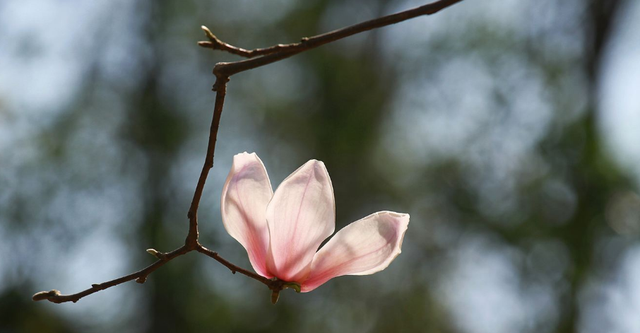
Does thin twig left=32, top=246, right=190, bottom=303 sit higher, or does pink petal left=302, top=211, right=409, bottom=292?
pink petal left=302, top=211, right=409, bottom=292

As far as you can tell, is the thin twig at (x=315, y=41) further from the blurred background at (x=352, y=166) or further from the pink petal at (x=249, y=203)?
the blurred background at (x=352, y=166)

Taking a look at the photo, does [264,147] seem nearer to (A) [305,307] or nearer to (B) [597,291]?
(A) [305,307]

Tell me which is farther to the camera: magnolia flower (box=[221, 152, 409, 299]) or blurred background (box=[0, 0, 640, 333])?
blurred background (box=[0, 0, 640, 333])

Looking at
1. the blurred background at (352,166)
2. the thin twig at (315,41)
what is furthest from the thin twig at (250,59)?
the blurred background at (352,166)

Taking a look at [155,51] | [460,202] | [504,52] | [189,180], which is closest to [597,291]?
[460,202]

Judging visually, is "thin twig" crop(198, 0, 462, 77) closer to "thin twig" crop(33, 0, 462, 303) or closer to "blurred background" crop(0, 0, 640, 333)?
"thin twig" crop(33, 0, 462, 303)

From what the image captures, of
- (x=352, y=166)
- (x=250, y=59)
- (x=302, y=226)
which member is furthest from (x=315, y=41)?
(x=352, y=166)

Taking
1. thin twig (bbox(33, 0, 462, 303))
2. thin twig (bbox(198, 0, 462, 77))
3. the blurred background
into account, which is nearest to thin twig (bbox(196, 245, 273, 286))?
thin twig (bbox(33, 0, 462, 303))
